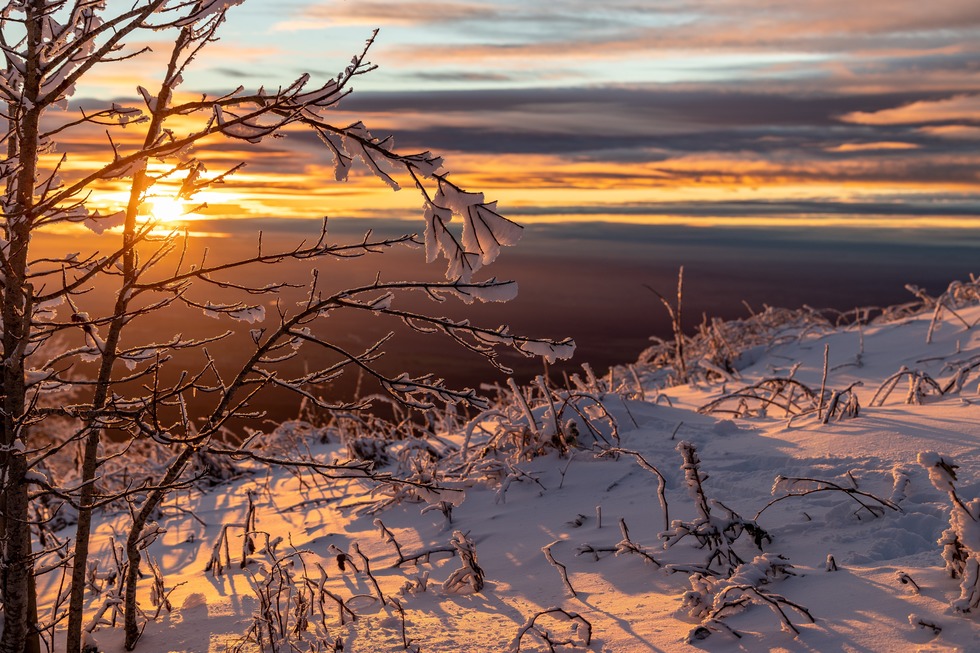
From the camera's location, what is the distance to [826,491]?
3.82 meters

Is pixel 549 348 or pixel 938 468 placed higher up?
pixel 549 348

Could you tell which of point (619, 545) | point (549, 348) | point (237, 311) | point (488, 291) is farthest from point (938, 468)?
point (237, 311)

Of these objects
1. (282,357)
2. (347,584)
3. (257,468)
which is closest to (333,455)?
(257,468)

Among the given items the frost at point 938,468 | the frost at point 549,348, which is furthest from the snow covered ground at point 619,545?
the frost at point 549,348

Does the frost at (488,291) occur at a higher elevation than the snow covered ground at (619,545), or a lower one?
higher

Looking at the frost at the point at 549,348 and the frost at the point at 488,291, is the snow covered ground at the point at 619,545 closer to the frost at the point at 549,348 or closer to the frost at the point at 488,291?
the frost at the point at 549,348

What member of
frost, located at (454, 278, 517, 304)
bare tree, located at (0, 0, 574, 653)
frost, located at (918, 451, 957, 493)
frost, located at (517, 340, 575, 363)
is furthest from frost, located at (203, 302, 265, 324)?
frost, located at (918, 451, 957, 493)

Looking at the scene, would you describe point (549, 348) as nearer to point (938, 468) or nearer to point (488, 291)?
point (488, 291)

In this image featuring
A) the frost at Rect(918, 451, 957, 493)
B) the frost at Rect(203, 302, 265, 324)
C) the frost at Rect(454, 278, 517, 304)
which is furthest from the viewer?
the frost at Rect(203, 302, 265, 324)

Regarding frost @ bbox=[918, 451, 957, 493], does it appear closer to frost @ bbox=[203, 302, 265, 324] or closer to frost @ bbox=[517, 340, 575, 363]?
frost @ bbox=[517, 340, 575, 363]

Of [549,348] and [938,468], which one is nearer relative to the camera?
[549,348]

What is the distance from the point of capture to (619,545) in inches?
136

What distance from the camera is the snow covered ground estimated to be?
9.32 ft

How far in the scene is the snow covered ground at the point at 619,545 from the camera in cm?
284
